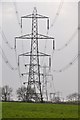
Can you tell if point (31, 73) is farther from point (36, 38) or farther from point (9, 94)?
point (9, 94)

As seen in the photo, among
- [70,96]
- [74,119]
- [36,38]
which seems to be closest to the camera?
[74,119]

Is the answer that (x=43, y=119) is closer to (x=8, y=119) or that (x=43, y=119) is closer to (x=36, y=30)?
(x=8, y=119)

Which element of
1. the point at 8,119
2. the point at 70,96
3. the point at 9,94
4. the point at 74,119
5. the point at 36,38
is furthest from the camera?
the point at 70,96

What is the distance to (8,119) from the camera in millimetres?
18438

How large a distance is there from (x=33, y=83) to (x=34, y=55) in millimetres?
3693

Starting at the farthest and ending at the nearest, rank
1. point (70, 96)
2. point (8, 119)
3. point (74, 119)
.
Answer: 1. point (70, 96)
2. point (74, 119)
3. point (8, 119)

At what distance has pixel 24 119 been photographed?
1872 cm

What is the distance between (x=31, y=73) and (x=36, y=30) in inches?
201

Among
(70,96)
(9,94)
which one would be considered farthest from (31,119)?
(70,96)

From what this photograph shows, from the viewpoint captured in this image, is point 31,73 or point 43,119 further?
point 31,73

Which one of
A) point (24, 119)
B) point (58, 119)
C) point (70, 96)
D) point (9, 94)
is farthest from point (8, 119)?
point (70, 96)

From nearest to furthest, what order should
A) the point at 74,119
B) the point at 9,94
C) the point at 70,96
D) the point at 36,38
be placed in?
the point at 74,119 < the point at 36,38 < the point at 9,94 < the point at 70,96

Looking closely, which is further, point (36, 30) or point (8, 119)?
point (36, 30)

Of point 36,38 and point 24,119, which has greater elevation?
point 36,38
